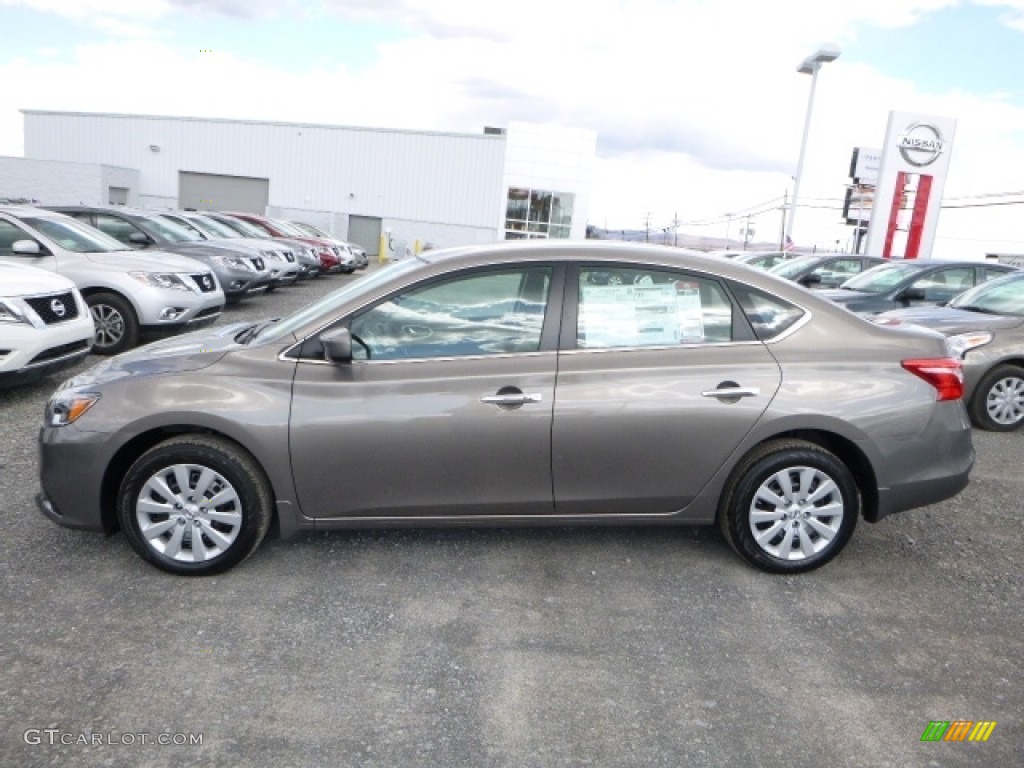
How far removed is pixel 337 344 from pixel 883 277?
978 cm

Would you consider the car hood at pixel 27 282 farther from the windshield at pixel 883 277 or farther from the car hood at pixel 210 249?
the windshield at pixel 883 277

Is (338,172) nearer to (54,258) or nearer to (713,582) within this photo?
(54,258)

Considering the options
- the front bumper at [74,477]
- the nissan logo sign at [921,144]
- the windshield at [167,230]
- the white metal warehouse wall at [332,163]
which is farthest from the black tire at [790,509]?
the white metal warehouse wall at [332,163]

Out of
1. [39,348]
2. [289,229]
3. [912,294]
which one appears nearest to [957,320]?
[912,294]

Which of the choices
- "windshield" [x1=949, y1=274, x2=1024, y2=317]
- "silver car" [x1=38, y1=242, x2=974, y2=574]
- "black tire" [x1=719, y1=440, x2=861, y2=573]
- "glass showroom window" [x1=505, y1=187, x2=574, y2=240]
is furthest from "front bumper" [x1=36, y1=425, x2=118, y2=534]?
"glass showroom window" [x1=505, y1=187, x2=574, y2=240]

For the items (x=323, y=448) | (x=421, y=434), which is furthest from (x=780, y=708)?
(x=323, y=448)

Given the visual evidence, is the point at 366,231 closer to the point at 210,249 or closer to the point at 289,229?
the point at 289,229

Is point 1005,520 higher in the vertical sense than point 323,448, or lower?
lower

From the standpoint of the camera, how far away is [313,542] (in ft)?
14.4

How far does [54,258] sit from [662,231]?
78290 mm

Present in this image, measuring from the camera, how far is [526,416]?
385 centimetres

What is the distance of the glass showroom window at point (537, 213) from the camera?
4272cm

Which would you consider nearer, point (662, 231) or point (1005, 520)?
point (1005, 520)

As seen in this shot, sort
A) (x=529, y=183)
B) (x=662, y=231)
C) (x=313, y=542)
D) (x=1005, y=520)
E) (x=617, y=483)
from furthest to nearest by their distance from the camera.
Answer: (x=662, y=231) < (x=529, y=183) < (x=1005, y=520) < (x=313, y=542) < (x=617, y=483)
